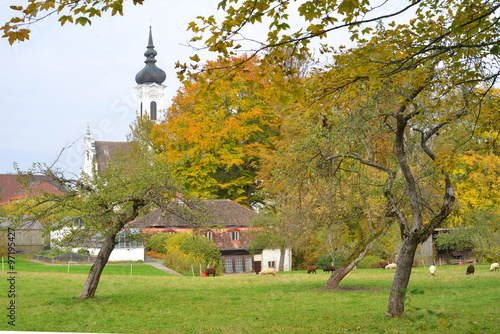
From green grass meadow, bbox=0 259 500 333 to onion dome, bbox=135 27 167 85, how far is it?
6021 cm

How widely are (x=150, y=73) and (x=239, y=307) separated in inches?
2805

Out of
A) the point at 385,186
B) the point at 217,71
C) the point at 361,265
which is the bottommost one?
the point at 361,265

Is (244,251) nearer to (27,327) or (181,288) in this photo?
(181,288)

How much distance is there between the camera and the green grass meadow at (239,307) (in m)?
12.3

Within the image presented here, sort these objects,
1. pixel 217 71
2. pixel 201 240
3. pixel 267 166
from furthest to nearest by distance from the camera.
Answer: pixel 267 166 → pixel 201 240 → pixel 217 71

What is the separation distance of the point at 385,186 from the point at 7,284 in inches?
585

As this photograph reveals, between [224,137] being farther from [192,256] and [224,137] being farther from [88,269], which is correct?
[88,269]

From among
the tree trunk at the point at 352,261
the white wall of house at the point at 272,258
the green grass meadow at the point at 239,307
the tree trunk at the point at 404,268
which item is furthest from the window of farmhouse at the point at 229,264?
the tree trunk at the point at 404,268

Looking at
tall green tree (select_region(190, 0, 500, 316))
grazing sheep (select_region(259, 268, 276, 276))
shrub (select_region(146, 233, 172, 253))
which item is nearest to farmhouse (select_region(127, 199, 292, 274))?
shrub (select_region(146, 233, 172, 253))

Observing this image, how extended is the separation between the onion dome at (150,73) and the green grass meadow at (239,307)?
6021 centimetres

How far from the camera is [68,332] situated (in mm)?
12094

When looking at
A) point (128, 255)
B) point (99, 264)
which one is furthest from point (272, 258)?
point (99, 264)

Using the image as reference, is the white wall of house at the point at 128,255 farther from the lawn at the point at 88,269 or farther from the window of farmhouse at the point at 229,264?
the window of farmhouse at the point at 229,264

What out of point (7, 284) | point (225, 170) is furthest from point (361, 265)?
point (7, 284)
